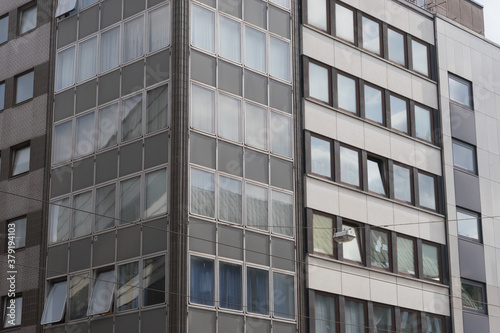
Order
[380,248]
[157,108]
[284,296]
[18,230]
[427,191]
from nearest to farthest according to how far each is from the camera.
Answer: [157,108], [284,296], [18,230], [380,248], [427,191]

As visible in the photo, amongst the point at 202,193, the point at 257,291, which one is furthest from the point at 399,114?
the point at 202,193

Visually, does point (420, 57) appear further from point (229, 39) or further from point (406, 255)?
point (229, 39)

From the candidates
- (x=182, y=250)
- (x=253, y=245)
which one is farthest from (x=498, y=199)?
(x=182, y=250)

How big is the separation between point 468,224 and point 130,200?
18.9 metres

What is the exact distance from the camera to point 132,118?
1559 inches

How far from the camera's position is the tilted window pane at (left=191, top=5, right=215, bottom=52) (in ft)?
128

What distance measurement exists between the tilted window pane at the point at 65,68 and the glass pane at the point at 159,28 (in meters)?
4.81

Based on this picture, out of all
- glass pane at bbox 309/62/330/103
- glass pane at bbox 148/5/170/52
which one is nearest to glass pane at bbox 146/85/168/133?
glass pane at bbox 148/5/170/52

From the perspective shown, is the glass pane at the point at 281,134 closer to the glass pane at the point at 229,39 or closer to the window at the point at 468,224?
the glass pane at the point at 229,39

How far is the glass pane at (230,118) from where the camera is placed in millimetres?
39219

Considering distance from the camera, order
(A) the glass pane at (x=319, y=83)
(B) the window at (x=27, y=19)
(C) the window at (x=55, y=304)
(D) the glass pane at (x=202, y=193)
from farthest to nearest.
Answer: (B) the window at (x=27, y=19) < (A) the glass pane at (x=319, y=83) < (C) the window at (x=55, y=304) < (D) the glass pane at (x=202, y=193)

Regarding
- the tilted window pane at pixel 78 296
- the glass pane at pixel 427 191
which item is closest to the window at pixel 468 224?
the glass pane at pixel 427 191

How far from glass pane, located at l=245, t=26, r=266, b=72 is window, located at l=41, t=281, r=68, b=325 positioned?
37.7 ft

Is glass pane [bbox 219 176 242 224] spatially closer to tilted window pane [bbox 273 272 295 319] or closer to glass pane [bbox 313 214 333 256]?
tilted window pane [bbox 273 272 295 319]
